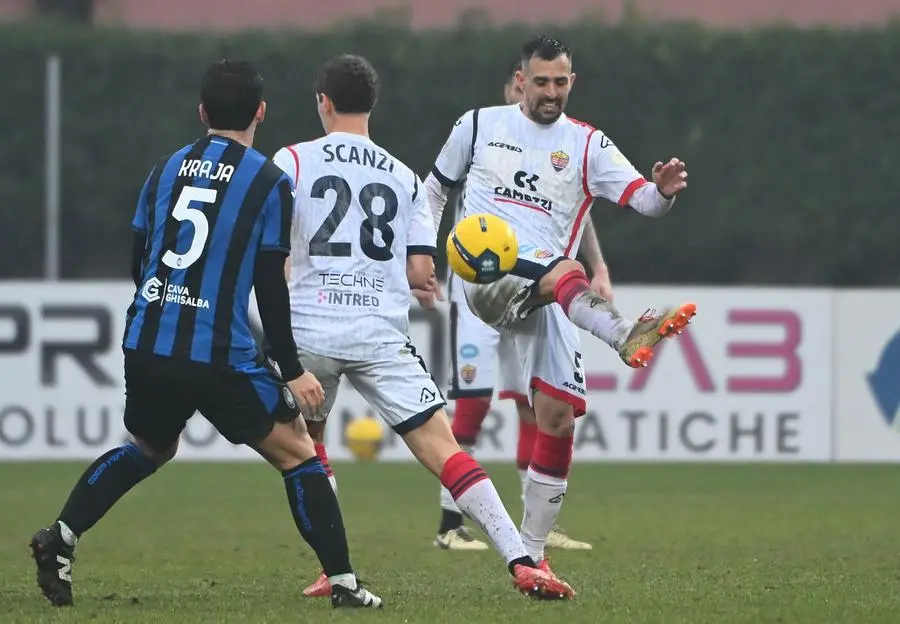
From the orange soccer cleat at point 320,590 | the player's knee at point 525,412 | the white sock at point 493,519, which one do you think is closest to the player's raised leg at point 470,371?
the player's knee at point 525,412

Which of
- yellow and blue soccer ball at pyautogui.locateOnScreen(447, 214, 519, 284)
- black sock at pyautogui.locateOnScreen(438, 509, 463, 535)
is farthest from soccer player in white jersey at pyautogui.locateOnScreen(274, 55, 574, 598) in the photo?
black sock at pyautogui.locateOnScreen(438, 509, 463, 535)

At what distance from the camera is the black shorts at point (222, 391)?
A: 6.68 meters

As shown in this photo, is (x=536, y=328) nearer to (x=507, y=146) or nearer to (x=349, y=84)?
(x=507, y=146)

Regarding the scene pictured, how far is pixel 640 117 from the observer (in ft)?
71.4

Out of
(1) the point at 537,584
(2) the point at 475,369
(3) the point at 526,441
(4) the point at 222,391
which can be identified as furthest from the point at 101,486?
(2) the point at 475,369

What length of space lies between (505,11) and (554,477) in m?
17.9

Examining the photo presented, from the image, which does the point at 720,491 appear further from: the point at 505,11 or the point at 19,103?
the point at 505,11

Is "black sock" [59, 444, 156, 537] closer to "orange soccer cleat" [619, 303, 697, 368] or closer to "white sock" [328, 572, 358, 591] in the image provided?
"white sock" [328, 572, 358, 591]

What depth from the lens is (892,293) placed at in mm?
16562

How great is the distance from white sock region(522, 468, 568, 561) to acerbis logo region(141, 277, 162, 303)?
85.5 inches

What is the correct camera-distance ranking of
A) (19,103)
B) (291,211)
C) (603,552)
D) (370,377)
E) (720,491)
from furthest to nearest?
(19,103), (720,491), (603,552), (370,377), (291,211)

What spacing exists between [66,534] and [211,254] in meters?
1.22

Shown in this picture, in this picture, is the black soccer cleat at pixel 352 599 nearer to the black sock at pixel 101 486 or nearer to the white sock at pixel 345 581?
the white sock at pixel 345 581

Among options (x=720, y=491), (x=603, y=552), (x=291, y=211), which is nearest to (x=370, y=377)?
(x=291, y=211)
